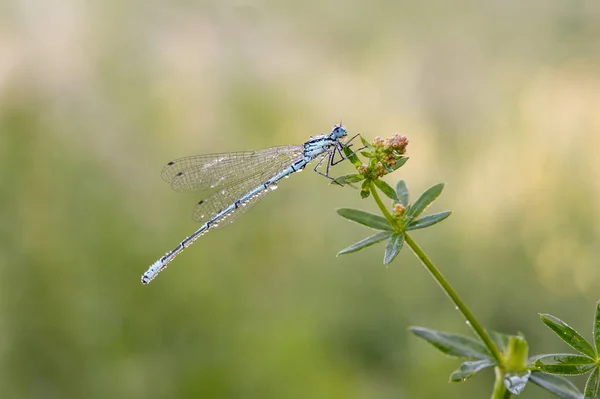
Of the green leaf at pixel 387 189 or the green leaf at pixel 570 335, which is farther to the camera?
the green leaf at pixel 387 189

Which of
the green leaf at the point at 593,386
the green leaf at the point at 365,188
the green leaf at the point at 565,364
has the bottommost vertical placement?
the green leaf at the point at 593,386

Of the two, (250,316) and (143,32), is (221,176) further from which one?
(143,32)

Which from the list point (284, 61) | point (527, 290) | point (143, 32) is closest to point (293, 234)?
point (527, 290)

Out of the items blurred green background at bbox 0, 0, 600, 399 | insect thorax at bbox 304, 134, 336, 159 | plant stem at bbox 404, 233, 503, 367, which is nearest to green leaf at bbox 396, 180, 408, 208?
plant stem at bbox 404, 233, 503, 367

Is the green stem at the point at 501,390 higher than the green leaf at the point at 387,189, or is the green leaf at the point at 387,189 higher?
the green leaf at the point at 387,189

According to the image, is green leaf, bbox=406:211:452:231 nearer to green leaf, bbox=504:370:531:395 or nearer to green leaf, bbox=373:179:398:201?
green leaf, bbox=373:179:398:201

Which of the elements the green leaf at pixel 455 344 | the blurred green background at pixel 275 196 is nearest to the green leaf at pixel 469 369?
the green leaf at pixel 455 344

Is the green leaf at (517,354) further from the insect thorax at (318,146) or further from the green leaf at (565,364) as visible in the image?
the insect thorax at (318,146)

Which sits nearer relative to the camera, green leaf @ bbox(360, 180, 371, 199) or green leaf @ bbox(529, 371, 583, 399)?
green leaf @ bbox(529, 371, 583, 399)
